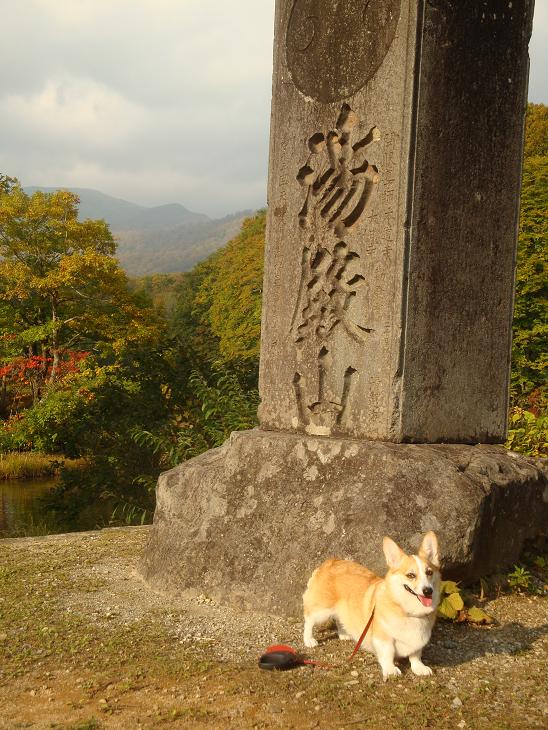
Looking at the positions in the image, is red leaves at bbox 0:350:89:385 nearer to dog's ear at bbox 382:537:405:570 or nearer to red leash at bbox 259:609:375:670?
red leash at bbox 259:609:375:670

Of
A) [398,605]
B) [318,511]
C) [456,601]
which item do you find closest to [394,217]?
[318,511]

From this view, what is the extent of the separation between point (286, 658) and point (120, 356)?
24.4 ft

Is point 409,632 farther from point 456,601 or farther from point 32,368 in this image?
point 32,368

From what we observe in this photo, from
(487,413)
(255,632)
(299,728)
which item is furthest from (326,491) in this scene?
(299,728)

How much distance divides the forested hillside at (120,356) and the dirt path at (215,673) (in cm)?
405

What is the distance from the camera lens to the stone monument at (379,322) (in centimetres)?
487

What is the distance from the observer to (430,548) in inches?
148

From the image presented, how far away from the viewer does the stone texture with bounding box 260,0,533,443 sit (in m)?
5.13

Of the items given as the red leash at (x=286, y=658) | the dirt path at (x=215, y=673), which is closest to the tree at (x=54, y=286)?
the dirt path at (x=215, y=673)

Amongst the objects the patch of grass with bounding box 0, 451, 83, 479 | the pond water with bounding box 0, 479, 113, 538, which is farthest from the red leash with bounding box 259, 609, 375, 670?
the patch of grass with bounding box 0, 451, 83, 479

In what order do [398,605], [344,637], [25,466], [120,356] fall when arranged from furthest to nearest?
[25,466] < [120,356] < [344,637] < [398,605]

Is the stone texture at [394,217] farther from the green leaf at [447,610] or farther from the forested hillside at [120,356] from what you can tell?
the forested hillside at [120,356]

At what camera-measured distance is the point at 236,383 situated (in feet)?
31.5

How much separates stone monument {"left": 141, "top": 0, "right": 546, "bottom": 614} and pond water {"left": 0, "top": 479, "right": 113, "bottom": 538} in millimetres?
5454
